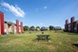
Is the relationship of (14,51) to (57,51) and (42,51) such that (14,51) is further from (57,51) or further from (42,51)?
(57,51)

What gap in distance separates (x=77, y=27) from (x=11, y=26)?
83.6ft

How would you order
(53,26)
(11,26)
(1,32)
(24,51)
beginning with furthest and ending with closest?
(53,26) → (11,26) → (1,32) → (24,51)

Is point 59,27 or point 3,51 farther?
point 59,27

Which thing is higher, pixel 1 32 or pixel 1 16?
pixel 1 16

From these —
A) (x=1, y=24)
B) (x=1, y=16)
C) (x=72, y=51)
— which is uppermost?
(x=1, y=16)

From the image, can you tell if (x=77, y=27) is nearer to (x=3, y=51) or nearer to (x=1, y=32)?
(x=1, y=32)

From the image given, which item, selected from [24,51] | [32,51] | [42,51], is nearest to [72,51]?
[42,51]

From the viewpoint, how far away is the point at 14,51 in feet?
25.2

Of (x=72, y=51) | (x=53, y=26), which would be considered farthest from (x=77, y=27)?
(x=53, y=26)

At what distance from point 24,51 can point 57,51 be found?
2.39m

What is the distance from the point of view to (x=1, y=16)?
2583 centimetres

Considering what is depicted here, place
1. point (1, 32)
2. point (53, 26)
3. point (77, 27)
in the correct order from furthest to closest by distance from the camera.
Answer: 1. point (53, 26)
2. point (77, 27)
3. point (1, 32)

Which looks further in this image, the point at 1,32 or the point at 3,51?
the point at 1,32

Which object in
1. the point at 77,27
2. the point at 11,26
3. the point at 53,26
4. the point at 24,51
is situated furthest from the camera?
the point at 53,26
